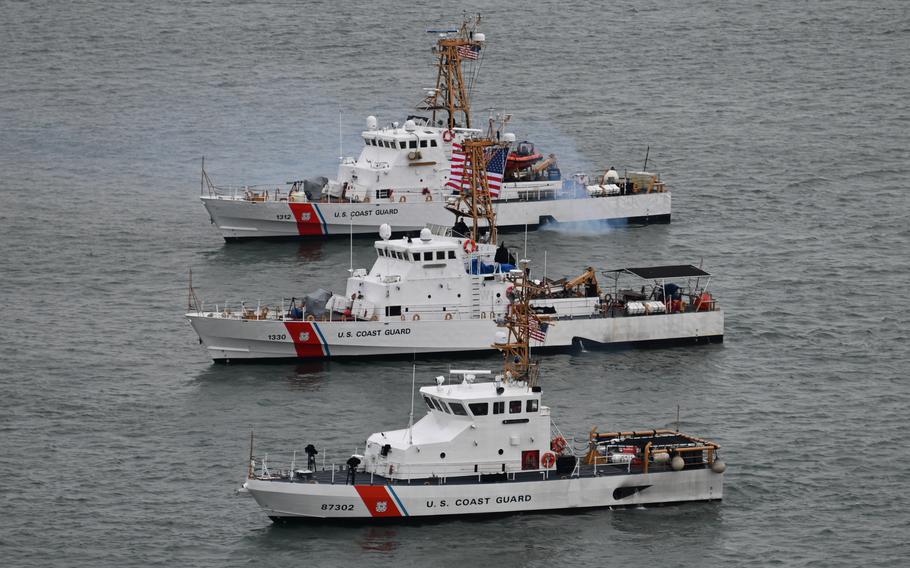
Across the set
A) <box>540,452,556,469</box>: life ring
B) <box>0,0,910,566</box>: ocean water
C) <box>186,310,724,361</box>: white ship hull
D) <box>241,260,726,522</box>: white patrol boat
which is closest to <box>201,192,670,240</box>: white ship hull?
<box>0,0,910,566</box>: ocean water

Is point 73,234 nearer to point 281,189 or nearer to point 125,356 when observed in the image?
point 281,189

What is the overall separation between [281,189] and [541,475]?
55718mm

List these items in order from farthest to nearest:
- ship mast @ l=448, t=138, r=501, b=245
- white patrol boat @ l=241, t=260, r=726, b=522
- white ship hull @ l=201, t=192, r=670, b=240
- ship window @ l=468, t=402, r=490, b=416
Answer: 1. white ship hull @ l=201, t=192, r=670, b=240
2. ship mast @ l=448, t=138, r=501, b=245
3. ship window @ l=468, t=402, r=490, b=416
4. white patrol boat @ l=241, t=260, r=726, b=522

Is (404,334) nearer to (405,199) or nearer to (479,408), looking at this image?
(479,408)

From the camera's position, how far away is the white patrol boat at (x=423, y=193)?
394ft

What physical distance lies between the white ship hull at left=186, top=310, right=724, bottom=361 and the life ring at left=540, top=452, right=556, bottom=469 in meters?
22.0

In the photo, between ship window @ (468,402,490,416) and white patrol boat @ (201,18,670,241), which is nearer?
ship window @ (468,402,490,416)

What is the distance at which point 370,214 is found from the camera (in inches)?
4754

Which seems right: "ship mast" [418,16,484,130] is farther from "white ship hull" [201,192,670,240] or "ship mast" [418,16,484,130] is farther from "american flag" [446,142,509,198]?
"american flag" [446,142,509,198]

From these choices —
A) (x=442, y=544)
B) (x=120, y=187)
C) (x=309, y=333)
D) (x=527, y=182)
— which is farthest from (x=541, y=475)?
(x=120, y=187)

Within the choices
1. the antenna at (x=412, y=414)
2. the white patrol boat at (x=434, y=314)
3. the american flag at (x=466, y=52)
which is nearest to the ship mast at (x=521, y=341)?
the antenna at (x=412, y=414)

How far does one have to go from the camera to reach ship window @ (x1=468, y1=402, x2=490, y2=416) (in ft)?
246

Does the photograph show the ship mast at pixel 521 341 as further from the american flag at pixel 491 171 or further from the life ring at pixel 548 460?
the american flag at pixel 491 171

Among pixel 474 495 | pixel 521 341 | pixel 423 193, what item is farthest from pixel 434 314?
pixel 423 193
